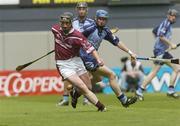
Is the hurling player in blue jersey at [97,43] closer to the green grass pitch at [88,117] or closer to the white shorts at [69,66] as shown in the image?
the green grass pitch at [88,117]

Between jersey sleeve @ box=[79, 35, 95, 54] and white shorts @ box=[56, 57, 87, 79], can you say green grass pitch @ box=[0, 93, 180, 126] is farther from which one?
jersey sleeve @ box=[79, 35, 95, 54]

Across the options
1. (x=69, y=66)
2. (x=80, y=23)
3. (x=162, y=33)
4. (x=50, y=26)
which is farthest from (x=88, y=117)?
(x=50, y=26)

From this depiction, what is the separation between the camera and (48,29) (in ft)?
101

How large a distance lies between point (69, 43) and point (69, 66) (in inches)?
17.8

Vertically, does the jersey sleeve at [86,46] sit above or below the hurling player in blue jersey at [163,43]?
above

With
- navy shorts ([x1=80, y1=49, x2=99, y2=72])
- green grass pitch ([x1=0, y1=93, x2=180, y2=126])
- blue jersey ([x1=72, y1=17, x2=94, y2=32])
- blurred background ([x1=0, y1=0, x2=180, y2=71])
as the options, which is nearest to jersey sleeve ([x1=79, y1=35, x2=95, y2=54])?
green grass pitch ([x1=0, y1=93, x2=180, y2=126])

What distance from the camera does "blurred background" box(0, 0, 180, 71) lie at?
98.6 feet

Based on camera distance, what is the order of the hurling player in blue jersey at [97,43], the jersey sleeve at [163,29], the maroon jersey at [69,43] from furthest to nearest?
the jersey sleeve at [163,29]
the hurling player in blue jersey at [97,43]
the maroon jersey at [69,43]

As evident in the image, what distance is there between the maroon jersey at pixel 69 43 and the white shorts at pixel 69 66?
0.08m

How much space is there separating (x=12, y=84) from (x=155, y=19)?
21.7ft

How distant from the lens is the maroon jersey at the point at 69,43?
15062mm

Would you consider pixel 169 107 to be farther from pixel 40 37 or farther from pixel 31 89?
pixel 40 37

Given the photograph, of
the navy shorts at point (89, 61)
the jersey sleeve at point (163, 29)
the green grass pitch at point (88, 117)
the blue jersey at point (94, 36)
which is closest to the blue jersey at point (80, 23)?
the blue jersey at point (94, 36)

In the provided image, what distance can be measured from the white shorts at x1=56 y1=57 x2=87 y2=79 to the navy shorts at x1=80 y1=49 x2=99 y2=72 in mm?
1123
